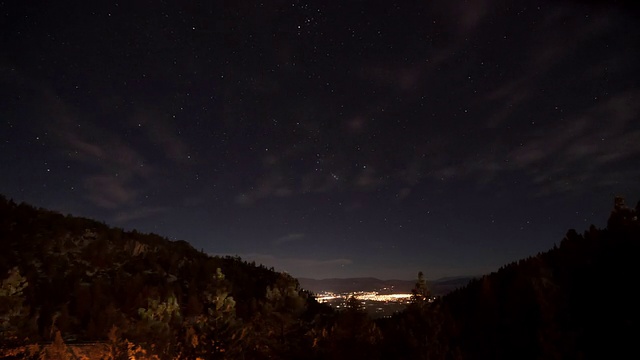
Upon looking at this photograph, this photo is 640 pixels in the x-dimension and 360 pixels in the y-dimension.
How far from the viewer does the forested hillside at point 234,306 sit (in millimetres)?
17562

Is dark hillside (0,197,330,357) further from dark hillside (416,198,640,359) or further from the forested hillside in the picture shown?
dark hillside (416,198,640,359)

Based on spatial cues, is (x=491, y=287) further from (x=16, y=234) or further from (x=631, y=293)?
(x=16, y=234)

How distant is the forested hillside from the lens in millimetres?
17562

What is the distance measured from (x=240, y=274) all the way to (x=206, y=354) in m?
44.4

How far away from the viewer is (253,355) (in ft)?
77.9

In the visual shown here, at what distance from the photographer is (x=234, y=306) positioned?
66.1ft

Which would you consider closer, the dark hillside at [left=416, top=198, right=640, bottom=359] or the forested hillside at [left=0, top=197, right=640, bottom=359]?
the dark hillside at [left=416, top=198, right=640, bottom=359]

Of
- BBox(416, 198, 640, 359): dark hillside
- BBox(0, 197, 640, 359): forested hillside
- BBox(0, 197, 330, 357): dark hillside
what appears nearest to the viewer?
BBox(416, 198, 640, 359): dark hillside

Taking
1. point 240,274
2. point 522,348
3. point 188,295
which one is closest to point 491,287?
point 522,348

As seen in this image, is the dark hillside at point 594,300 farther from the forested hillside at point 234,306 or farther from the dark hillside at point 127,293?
the dark hillside at point 127,293

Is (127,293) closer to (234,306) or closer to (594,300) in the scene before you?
(234,306)

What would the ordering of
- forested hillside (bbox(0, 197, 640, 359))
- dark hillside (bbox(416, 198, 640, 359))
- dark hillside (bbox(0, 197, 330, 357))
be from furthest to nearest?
dark hillside (bbox(0, 197, 330, 357)), forested hillside (bbox(0, 197, 640, 359)), dark hillside (bbox(416, 198, 640, 359))

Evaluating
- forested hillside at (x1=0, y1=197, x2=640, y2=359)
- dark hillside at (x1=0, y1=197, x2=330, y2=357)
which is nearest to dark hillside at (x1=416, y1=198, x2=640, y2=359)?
forested hillside at (x1=0, y1=197, x2=640, y2=359)

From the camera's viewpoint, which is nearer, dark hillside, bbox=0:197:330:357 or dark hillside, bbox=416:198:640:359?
dark hillside, bbox=416:198:640:359
